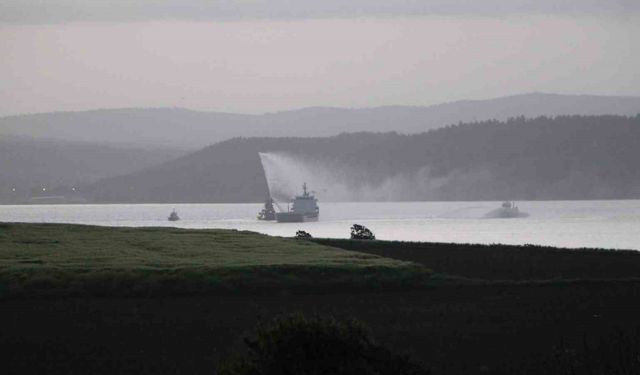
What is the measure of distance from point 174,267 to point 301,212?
357 feet

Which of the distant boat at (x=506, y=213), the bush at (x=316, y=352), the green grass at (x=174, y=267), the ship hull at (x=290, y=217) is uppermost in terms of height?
the distant boat at (x=506, y=213)

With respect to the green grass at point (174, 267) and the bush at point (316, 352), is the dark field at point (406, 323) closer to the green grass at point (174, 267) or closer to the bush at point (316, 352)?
the green grass at point (174, 267)

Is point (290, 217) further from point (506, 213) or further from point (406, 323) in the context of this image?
point (406, 323)

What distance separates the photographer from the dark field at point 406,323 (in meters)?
21.2

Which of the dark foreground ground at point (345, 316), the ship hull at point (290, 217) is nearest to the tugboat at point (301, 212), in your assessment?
the ship hull at point (290, 217)

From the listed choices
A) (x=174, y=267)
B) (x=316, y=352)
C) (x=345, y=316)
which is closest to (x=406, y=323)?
(x=345, y=316)

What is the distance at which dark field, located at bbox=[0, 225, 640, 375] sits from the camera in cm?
2122

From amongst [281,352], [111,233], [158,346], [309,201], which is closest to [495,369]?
[158,346]

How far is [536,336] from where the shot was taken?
2420cm

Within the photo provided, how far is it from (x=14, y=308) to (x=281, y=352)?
1715 centimetres

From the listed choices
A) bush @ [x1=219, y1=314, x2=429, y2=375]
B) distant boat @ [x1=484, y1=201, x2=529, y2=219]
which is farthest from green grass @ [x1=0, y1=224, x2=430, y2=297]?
distant boat @ [x1=484, y1=201, x2=529, y2=219]

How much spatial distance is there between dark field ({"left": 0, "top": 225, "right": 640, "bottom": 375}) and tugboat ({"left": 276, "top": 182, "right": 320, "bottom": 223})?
103236 mm

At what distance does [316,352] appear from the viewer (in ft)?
44.7

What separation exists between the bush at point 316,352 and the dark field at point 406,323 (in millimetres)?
2237
